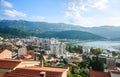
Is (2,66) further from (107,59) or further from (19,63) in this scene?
(107,59)

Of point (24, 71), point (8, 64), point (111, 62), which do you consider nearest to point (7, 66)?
point (8, 64)

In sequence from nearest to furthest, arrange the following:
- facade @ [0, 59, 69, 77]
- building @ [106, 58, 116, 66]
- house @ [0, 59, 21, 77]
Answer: facade @ [0, 59, 69, 77] → house @ [0, 59, 21, 77] → building @ [106, 58, 116, 66]

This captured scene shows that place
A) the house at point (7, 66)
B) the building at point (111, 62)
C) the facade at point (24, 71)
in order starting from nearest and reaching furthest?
the facade at point (24, 71), the house at point (7, 66), the building at point (111, 62)

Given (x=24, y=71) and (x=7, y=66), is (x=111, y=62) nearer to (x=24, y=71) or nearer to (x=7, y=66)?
(x=7, y=66)

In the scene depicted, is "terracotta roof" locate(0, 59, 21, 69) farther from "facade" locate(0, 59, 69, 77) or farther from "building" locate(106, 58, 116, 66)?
"building" locate(106, 58, 116, 66)

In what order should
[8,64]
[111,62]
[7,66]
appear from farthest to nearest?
[111,62], [8,64], [7,66]

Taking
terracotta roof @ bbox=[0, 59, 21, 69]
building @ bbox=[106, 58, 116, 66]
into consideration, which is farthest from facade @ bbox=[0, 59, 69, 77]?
building @ bbox=[106, 58, 116, 66]

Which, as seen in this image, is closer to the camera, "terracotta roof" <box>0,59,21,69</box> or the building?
"terracotta roof" <box>0,59,21,69</box>

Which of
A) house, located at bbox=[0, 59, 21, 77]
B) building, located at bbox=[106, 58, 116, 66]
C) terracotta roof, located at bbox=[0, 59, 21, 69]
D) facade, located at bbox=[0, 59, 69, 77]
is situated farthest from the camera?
building, located at bbox=[106, 58, 116, 66]

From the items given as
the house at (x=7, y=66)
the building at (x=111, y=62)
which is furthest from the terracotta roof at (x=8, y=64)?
the building at (x=111, y=62)

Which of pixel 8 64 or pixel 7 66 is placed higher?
pixel 8 64

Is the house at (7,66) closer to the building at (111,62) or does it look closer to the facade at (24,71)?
the facade at (24,71)

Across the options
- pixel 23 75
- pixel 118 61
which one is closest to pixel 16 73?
pixel 23 75
